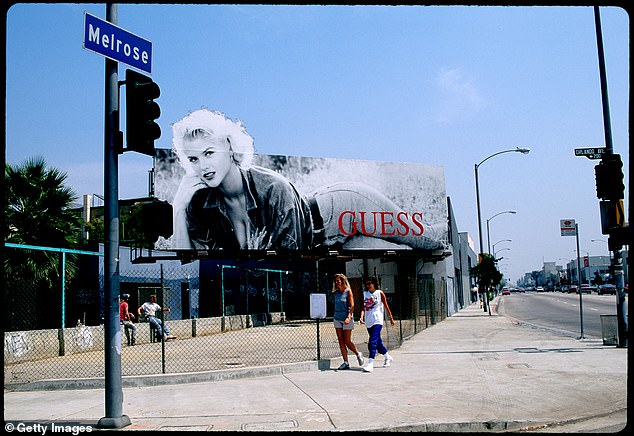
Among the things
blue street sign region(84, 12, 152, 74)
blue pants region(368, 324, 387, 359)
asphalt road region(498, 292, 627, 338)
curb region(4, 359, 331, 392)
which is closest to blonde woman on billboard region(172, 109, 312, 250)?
asphalt road region(498, 292, 627, 338)

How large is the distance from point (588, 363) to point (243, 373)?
656 cm

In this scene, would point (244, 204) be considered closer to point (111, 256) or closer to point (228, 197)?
point (228, 197)

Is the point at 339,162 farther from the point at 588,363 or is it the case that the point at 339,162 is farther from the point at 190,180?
the point at 588,363

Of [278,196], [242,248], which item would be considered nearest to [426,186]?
[278,196]

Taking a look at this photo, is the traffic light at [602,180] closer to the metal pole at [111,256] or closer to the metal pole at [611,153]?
the metal pole at [611,153]

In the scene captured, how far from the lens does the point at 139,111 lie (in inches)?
311

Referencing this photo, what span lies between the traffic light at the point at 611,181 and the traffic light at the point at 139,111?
8590 millimetres

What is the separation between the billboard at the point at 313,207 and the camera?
103ft

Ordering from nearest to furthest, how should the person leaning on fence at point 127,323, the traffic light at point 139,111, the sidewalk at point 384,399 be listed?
the sidewalk at point 384,399
the traffic light at point 139,111
the person leaning on fence at point 127,323

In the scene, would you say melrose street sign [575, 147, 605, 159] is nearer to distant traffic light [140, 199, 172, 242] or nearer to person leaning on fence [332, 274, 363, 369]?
person leaning on fence [332, 274, 363, 369]

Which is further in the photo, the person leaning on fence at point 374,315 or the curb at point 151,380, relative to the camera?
the person leaning on fence at point 374,315

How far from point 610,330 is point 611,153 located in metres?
4.36

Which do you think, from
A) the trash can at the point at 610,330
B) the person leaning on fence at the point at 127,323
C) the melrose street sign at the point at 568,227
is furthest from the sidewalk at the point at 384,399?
the person leaning on fence at the point at 127,323

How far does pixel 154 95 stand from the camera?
26.3 ft
